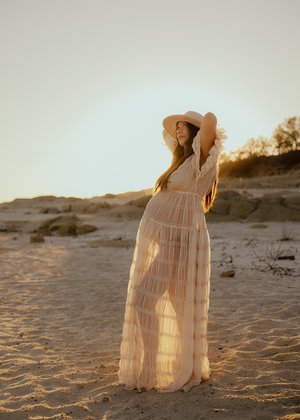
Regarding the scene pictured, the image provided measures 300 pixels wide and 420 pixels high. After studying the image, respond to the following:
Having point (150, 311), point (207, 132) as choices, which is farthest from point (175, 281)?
point (207, 132)

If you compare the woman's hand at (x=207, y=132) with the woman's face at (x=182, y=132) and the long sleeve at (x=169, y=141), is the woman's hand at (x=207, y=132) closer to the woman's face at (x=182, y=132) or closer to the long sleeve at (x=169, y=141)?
the woman's face at (x=182, y=132)

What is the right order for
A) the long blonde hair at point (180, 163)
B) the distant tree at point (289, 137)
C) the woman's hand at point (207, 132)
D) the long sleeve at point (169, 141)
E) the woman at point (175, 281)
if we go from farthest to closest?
the distant tree at point (289, 137)
the long sleeve at point (169, 141)
the long blonde hair at point (180, 163)
the woman at point (175, 281)
the woman's hand at point (207, 132)

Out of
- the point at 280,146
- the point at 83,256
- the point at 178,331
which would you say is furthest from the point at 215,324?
the point at 280,146

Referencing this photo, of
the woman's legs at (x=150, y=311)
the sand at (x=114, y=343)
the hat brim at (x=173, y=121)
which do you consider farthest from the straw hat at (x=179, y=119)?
the sand at (x=114, y=343)

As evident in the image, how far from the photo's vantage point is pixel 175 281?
392 cm

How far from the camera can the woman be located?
387cm

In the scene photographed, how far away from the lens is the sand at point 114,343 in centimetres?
374

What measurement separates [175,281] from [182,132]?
4.01ft

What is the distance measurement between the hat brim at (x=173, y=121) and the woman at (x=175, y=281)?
0.5 inches

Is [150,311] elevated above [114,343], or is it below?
above

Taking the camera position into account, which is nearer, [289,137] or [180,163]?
[180,163]

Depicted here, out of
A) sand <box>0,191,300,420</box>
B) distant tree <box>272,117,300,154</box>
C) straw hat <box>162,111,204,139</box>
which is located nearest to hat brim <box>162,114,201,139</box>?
straw hat <box>162,111,204,139</box>

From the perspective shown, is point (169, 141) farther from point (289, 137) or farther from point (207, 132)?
point (289, 137)

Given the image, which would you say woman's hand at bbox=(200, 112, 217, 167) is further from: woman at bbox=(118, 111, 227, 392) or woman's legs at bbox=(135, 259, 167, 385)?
woman's legs at bbox=(135, 259, 167, 385)
